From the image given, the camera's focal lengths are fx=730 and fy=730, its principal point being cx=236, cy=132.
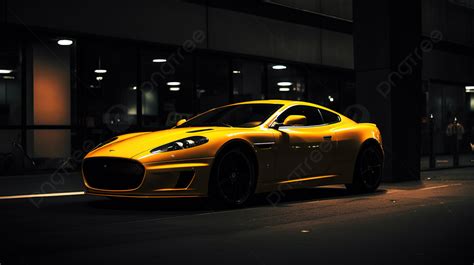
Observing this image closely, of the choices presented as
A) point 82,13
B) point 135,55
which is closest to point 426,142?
point 135,55

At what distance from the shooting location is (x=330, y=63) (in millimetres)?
24781

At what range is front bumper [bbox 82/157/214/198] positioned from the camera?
27.7 feet

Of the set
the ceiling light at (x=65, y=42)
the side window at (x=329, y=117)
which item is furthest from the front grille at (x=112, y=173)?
the ceiling light at (x=65, y=42)

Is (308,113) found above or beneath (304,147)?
above

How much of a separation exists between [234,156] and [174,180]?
906 mm

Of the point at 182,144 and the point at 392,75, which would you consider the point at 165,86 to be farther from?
the point at 182,144

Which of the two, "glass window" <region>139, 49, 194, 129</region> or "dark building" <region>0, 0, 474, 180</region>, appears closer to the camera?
"dark building" <region>0, 0, 474, 180</region>

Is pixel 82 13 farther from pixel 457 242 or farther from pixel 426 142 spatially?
pixel 426 142

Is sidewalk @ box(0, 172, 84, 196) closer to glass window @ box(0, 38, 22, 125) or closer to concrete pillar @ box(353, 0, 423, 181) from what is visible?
glass window @ box(0, 38, 22, 125)

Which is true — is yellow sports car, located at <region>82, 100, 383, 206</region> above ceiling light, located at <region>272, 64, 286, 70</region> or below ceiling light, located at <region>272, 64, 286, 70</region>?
below

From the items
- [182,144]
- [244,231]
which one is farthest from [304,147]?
[244,231]

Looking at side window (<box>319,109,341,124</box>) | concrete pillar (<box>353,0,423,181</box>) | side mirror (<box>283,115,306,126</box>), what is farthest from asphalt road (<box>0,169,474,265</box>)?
concrete pillar (<box>353,0,423,181</box>)

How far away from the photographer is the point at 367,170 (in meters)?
11.5

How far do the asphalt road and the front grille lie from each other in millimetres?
332
